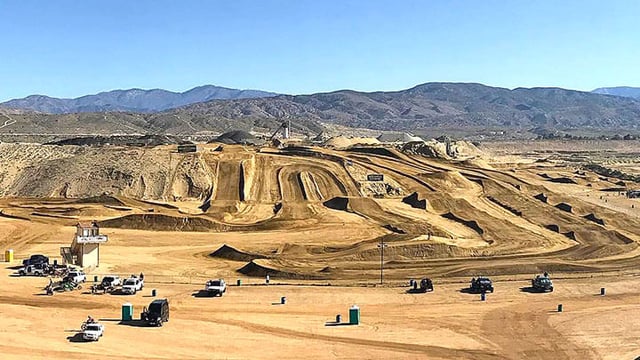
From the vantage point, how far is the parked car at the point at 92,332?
103ft

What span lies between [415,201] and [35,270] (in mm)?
40645

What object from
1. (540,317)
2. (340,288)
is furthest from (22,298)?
(540,317)

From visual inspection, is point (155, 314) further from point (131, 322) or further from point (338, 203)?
point (338, 203)

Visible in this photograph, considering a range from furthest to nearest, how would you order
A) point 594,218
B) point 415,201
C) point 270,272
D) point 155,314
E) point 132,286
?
point 415,201 < point 594,218 < point 270,272 < point 132,286 < point 155,314

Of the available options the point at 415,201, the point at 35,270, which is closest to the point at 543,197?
the point at 415,201

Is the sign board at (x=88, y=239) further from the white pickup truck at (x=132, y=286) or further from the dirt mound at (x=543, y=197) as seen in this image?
the dirt mound at (x=543, y=197)

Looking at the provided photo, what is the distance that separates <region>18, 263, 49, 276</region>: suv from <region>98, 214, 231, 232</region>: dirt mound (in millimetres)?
18759

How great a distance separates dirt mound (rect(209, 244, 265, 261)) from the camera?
52.7 metres

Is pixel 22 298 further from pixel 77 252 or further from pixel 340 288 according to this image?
pixel 340 288

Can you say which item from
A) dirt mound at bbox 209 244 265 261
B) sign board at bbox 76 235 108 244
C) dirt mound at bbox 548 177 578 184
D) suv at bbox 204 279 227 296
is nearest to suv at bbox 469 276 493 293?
suv at bbox 204 279 227 296

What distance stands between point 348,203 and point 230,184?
52.8 feet

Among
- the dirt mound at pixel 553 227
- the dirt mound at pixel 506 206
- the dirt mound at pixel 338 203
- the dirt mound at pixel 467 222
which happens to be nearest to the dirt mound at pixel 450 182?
the dirt mound at pixel 506 206

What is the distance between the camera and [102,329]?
1280 inches

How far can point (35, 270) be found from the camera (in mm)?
46219
